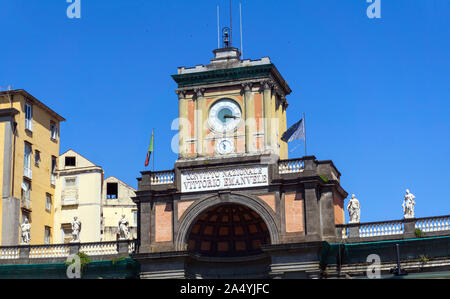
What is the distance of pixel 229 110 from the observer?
51781 millimetres

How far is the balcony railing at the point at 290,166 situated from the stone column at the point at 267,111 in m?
1.64

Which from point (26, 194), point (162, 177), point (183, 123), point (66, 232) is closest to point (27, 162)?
point (26, 194)

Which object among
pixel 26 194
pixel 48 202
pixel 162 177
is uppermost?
pixel 26 194

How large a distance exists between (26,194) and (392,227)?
2862 cm

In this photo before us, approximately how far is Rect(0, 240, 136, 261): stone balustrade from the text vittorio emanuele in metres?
5.41

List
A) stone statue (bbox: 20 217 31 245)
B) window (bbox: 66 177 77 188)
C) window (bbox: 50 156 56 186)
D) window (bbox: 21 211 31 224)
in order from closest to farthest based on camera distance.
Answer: stone statue (bbox: 20 217 31 245), window (bbox: 21 211 31 224), window (bbox: 50 156 56 186), window (bbox: 66 177 77 188)

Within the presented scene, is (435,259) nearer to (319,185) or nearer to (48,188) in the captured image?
(319,185)

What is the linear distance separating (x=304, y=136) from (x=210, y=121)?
617 centimetres

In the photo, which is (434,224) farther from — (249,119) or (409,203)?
(249,119)

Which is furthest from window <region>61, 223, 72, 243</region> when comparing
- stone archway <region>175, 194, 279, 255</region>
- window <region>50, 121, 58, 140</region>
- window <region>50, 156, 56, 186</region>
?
stone archway <region>175, 194, 279, 255</region>

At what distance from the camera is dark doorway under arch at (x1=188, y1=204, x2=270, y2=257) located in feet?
168

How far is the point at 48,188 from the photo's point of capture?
65.8 metres

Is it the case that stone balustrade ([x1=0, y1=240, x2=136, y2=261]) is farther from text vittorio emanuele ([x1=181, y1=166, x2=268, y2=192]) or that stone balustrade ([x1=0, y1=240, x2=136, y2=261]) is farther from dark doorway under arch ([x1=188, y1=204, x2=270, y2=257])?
text vittorio emanuele ([x1=181, y1=166, x2=268, y2=192])

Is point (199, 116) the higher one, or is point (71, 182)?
point (199, 116)
